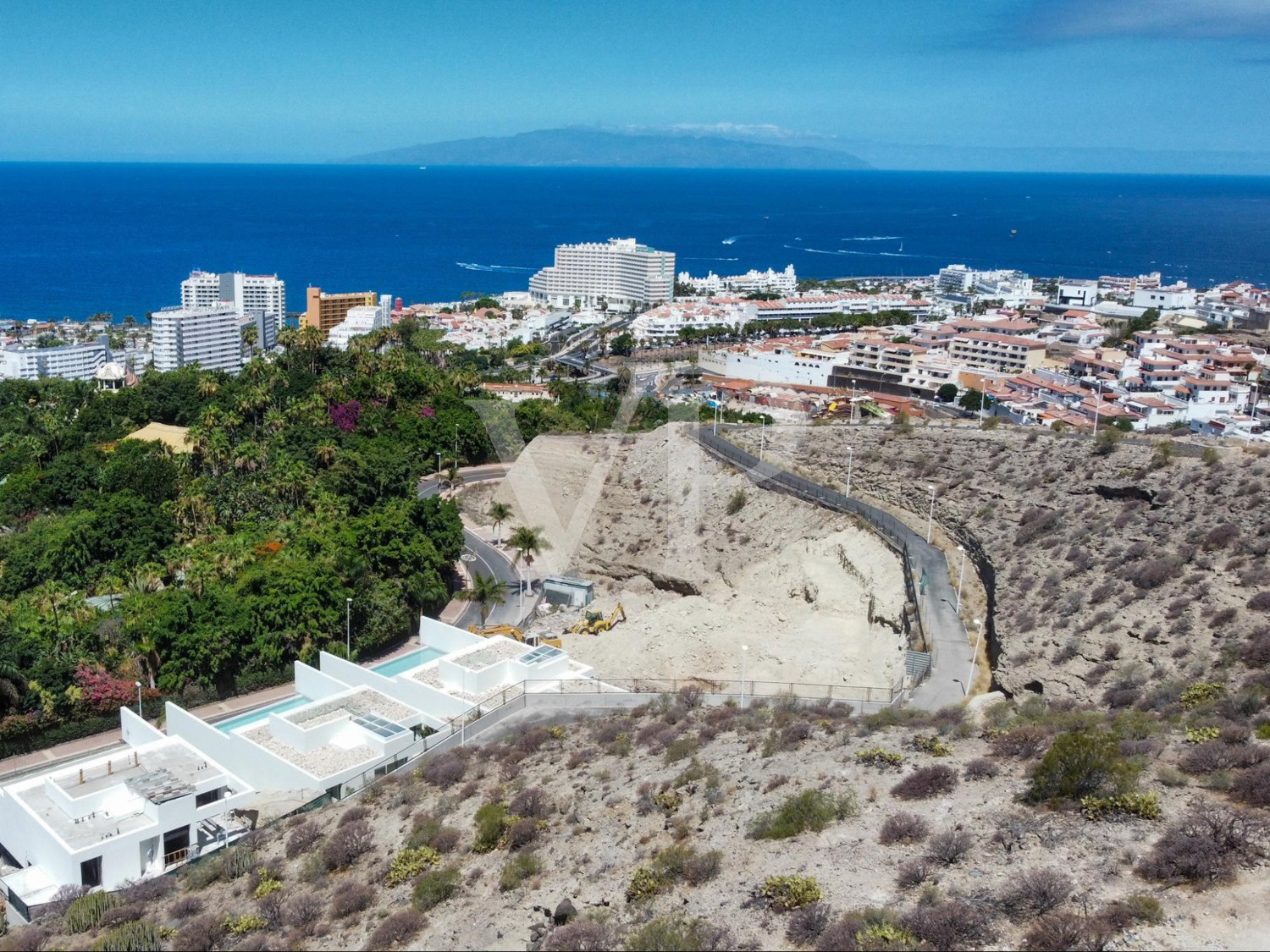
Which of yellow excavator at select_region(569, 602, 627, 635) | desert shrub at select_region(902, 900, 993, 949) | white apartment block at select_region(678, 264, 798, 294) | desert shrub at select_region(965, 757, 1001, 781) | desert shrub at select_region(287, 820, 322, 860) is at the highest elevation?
white apartment block at select_region(678, 264, 798, 294)

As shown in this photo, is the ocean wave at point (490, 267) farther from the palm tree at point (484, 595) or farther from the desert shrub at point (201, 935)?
the desert shrub at point (201, 935)

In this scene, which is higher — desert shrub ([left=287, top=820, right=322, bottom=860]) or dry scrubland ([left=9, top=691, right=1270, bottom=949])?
dry scrubland ([left=9, top=691, right=1270, bottom=949])

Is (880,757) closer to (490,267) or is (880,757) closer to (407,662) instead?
(407,662)

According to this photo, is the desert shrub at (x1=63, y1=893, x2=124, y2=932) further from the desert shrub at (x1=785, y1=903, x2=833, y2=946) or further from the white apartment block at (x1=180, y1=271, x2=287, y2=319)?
the white apartment block at (x1=180, y1=271, x2=287, y2=319)

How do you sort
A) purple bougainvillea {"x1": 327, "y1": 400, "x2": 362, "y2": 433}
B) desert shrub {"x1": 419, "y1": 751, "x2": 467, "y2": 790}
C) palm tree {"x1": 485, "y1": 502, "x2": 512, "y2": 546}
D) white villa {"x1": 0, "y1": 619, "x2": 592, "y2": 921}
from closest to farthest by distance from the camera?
1. desert shrub {"x1": 419, "y1": 751, "x2": 467, "y2": 790}
2. white villa {"x1": 0, "y1": 619, "x2": 592, "y2": 921}
3. palm tree {"x1": 485, "y1": 502, "x2": 512, "y2": 546}
4. purple bougainvillea {"x1": 327, "y1": 400, "x2": 362, "y2": 433}

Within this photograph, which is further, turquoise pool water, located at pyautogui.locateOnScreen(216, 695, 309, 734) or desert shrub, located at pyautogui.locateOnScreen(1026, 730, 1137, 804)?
turquoise pool water, located at pyautogui.locateOnScreen(216, 695, 309, 734)

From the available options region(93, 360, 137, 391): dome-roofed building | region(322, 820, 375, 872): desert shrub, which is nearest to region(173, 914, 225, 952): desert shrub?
region(322, 820, 375, 872): desert shrub

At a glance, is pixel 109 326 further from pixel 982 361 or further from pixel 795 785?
pixel 795 785

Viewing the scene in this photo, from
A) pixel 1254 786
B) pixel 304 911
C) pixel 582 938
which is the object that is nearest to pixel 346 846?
pixel 304 911
